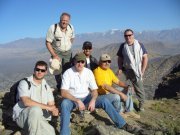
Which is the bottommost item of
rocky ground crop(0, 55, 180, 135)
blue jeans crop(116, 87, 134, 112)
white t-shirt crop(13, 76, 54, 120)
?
rocky ground crop(0, 55, 180, 135)

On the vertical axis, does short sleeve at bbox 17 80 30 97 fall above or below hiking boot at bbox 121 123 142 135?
above

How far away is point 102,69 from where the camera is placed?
31.0ft

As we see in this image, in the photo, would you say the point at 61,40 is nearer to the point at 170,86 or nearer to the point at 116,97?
the point at 116,97

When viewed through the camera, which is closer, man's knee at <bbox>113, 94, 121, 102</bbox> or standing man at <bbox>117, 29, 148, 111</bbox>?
man's knee at <bbox>113, 94, 121, 102</bbox>

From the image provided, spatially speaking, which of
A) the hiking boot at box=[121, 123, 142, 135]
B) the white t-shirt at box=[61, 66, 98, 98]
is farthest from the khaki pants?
the hiking boot at box=[121, 123, 142, 135]

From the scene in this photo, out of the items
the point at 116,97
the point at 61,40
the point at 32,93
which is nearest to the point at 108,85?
the point at 116,97

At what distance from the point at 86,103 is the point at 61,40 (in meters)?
2.90

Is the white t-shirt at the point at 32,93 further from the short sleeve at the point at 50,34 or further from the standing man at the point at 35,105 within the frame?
the short sleeve at the point at 50,34

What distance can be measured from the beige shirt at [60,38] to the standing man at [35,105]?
2.75 meters

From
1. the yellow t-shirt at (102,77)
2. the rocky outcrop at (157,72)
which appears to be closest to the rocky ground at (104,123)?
the yellow t-shirt at (102,77)

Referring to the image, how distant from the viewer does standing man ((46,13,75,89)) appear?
1036 cm

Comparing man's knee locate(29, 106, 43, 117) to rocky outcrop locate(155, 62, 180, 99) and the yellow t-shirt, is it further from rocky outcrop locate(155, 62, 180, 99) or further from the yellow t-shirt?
rocky outcrop locate(155, 62, 180, 99)

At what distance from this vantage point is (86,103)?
870cm

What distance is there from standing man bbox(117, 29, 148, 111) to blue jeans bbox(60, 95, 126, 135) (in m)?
2.32
